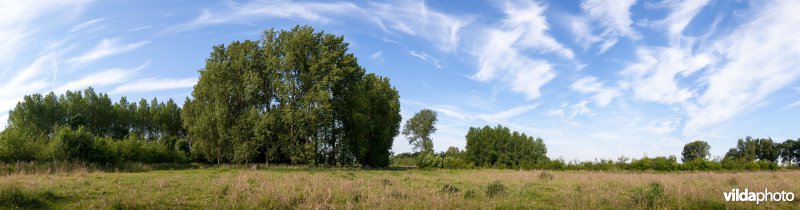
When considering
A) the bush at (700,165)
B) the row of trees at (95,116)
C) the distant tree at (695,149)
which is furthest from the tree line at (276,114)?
the distant tree at (695,149)

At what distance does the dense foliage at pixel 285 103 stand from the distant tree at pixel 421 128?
3757 centimetres

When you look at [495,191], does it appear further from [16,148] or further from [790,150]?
[790,150]

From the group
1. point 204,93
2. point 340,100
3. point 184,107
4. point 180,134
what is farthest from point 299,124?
point 180,134

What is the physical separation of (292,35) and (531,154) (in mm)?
54263

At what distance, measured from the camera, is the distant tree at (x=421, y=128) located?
85.7 metres

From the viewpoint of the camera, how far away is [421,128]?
282ft

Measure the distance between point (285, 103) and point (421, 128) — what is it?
46.9 metres

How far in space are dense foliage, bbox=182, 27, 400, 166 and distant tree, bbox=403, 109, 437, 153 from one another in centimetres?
3757

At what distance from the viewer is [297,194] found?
12180 mm

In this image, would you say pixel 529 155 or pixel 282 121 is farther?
pixel 529 155

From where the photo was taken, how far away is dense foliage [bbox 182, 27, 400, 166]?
4053cm

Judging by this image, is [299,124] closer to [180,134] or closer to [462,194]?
[462,194]

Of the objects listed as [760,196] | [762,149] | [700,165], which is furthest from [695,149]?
[760,196]

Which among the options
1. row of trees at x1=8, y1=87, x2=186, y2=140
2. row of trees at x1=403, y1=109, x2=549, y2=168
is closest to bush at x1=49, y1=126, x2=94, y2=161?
row of trees at x1=8, y1=87, x2=186, y2=140
